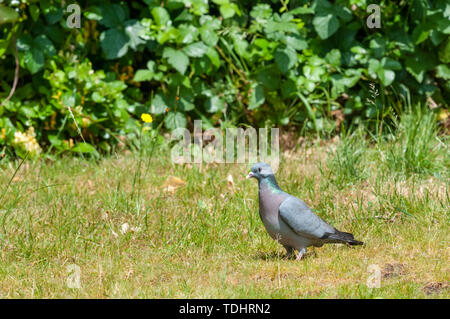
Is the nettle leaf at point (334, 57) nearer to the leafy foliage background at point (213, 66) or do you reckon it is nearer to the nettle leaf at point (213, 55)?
the leafy foliage background at point (213, 66)

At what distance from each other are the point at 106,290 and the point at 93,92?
251cm

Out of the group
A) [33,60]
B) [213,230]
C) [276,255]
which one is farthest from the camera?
[33,60]

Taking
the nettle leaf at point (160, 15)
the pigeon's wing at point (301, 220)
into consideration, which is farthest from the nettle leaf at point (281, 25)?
the pigeon's wing at point (301, 220)

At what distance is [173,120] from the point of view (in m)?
5.45

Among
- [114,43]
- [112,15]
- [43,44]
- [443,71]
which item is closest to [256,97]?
[114,43]

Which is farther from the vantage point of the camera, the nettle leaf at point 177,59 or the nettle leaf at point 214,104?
the nettle leaf at point 214,104

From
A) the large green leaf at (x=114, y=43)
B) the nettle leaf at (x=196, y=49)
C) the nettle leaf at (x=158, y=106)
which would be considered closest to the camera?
the nettle leaf at (x=196, y=49)

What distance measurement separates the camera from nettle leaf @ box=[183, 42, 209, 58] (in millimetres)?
5215

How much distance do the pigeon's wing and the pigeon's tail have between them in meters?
0.03

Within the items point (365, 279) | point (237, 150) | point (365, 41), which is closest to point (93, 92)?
point (237, 150)

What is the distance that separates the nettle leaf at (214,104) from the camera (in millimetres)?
5523

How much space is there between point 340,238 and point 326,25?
2.36 meters

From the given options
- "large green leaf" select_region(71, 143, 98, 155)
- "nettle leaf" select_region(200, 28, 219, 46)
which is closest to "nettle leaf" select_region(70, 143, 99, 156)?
"large green leaf" select_region(71, 143, 98, 155)

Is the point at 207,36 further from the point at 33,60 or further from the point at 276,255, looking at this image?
the point at 276,255
